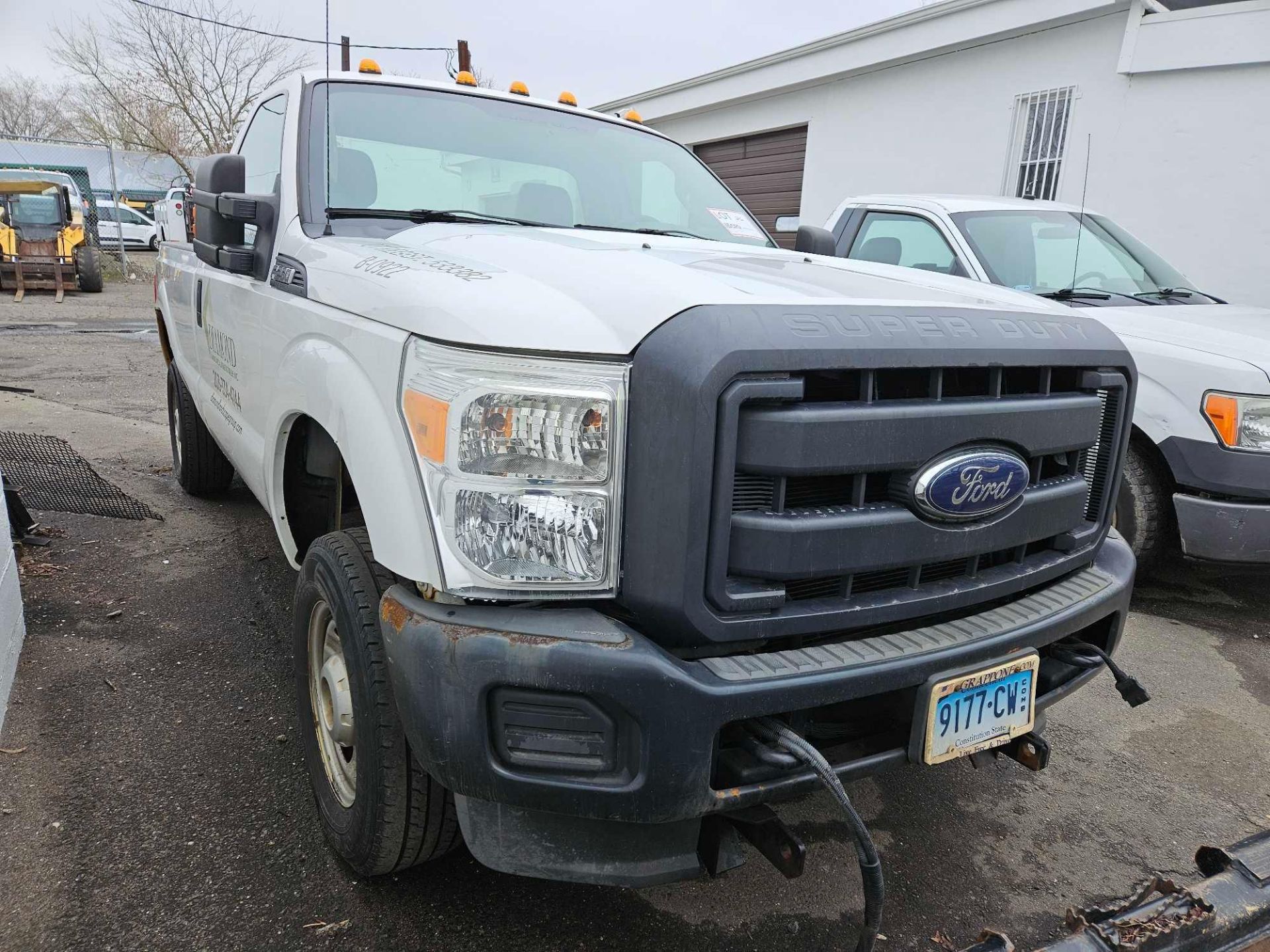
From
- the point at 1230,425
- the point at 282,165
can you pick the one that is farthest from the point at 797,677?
the point at 1230,425

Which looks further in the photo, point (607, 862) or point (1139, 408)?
point (1139, 408)

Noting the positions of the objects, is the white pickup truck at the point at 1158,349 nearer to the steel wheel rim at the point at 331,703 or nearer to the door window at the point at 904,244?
the door window at the point at 904,244

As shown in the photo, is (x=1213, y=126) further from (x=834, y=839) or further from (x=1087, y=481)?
(x=834, y=839)

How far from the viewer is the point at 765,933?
6.86 feet

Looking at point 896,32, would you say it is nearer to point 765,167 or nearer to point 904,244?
point 765,167

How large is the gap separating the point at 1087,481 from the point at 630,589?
50.7 inches

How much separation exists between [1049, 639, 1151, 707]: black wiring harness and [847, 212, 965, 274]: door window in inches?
112

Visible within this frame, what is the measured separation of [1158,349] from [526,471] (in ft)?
10.8

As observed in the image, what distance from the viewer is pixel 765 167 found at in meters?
12.4

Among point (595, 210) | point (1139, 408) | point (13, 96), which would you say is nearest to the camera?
point (595, 210)

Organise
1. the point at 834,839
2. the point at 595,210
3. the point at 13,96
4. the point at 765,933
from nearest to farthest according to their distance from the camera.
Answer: the point at 765,933
the point at 834,839
the point at 595,210
the point at 13,96

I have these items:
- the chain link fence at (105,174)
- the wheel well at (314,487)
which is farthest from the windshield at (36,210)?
the wheel well at (314,487)

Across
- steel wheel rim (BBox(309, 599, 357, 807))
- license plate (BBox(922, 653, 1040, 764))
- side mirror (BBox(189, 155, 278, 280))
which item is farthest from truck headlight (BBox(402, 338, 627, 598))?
side mirror (BBox(189, 155, 278, 280))

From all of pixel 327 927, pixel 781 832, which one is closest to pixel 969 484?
pixel 781 832
